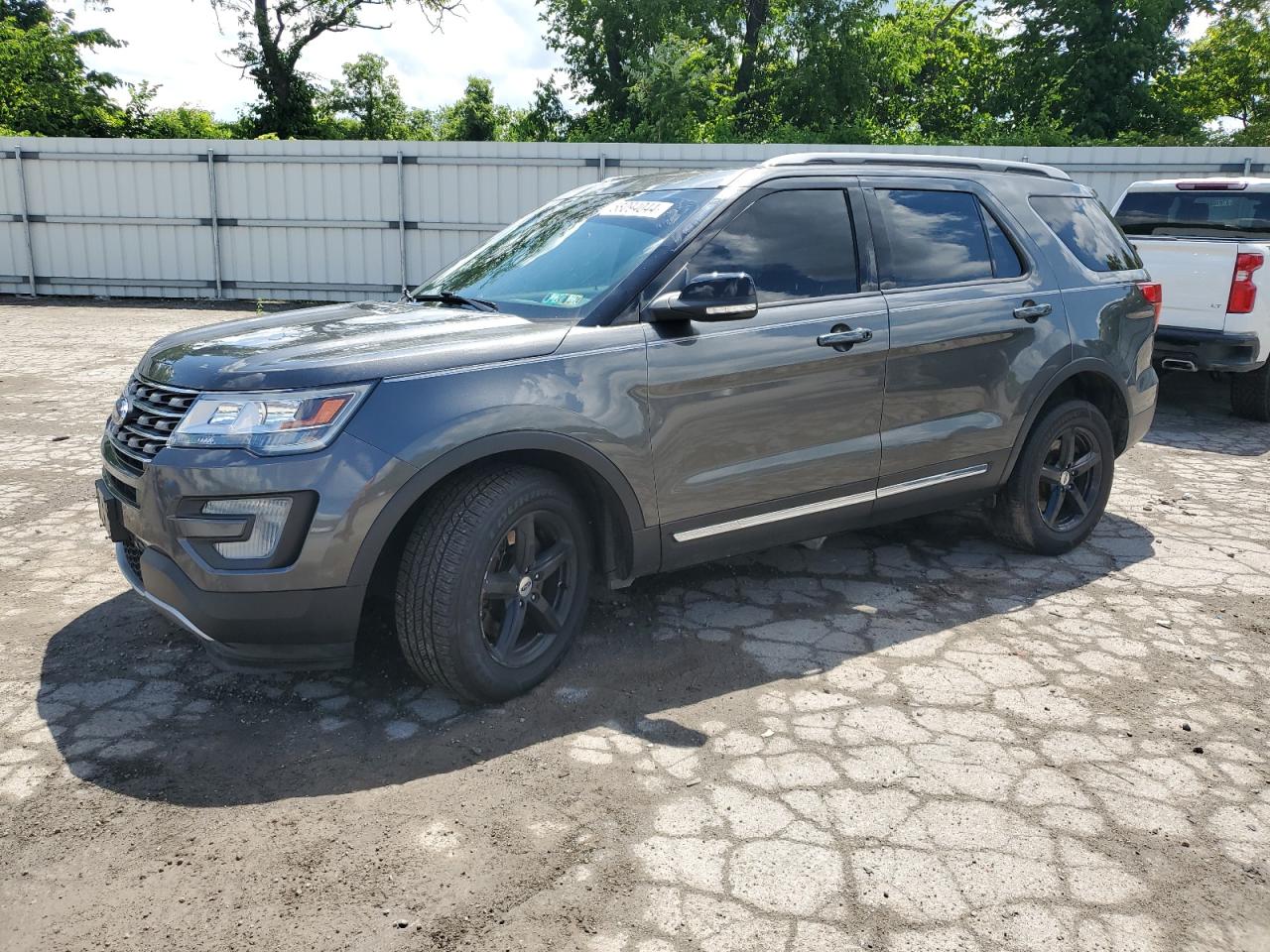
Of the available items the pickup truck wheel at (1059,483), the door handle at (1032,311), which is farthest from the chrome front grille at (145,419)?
the pickup truck wheel at (1059,483)

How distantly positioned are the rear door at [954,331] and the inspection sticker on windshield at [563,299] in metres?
1.34

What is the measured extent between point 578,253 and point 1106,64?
25371 mm

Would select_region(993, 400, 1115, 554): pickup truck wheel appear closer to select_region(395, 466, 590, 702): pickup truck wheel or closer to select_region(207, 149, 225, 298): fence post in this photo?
select_region(395, 466, 590, 702): pickup truck wheel

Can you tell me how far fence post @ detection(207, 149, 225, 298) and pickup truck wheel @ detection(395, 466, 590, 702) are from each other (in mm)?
14050

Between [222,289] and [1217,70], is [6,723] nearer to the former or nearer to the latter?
[222,289]

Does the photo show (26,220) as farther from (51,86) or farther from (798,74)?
(798,74)

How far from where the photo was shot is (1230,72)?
88.9 feet

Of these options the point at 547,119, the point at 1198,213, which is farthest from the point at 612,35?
the point at 1198,213

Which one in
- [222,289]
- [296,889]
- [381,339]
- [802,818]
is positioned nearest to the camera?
[296,889]

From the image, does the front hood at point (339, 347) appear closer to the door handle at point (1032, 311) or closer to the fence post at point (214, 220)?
the door handle at point (1032, 311)

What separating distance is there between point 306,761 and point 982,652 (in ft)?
8.23

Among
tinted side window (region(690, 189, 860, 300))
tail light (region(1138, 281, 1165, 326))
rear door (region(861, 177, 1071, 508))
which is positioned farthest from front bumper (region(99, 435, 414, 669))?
tail light (region(1138, 281, 1165, 326))

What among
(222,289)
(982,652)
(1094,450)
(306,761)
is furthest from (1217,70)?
(306,761)

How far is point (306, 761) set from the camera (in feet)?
10.7
